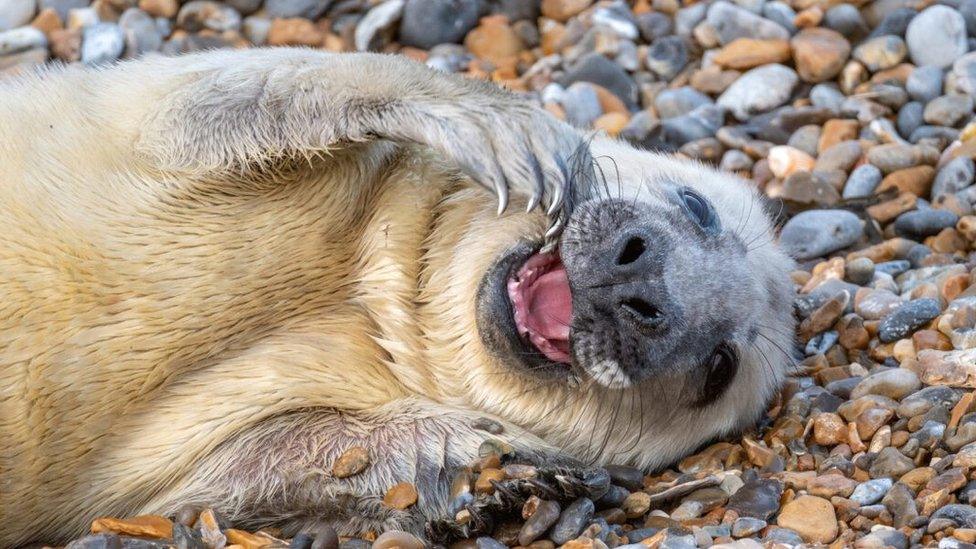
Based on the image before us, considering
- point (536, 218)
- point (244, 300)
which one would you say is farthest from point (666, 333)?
point (244, 300)

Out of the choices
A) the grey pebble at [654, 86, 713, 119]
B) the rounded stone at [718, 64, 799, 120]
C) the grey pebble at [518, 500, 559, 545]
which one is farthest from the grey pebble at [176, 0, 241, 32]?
the grey pebble at [518, 500, 559, 545]

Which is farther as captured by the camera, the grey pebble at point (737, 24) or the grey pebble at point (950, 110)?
Answer: the grey pebble at point (737, 24)

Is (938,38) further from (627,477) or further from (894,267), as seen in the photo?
(627,477)

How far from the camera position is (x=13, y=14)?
7.79 m

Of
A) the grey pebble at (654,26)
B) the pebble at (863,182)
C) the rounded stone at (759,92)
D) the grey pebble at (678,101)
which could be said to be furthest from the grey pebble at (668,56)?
the pebble at (863,182)

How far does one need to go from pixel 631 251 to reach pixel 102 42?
15.9ft

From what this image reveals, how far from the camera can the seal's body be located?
12.6ft

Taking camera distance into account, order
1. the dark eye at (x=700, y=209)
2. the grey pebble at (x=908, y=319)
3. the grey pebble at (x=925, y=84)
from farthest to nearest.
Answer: the grey pebble at (x=925, y=84) < the grey pebble at (x=908, y=319) < the dark eye at (x=700, y=209)

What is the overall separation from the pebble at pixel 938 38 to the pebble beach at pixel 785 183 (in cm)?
1

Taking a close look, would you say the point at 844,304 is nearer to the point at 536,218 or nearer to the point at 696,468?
the point at 696,468

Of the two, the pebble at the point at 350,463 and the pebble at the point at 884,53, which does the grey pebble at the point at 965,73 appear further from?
the pebble at the point at 350,463

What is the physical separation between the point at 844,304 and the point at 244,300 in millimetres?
2319

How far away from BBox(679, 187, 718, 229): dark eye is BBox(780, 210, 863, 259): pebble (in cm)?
133

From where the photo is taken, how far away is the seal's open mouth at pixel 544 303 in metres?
4.01
